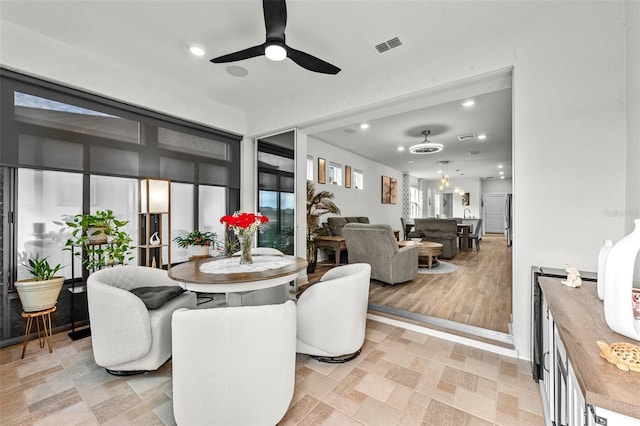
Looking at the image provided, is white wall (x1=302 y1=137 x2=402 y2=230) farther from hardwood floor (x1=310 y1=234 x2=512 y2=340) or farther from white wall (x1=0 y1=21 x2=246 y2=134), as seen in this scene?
white wall (x1=0 y1=21 x2=246 y2=134)

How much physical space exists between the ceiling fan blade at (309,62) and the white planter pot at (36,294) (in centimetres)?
279

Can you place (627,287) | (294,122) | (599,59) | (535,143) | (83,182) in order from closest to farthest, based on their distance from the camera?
(627,287) → (599,59) → (535,143) → (83,182) → (294,122)

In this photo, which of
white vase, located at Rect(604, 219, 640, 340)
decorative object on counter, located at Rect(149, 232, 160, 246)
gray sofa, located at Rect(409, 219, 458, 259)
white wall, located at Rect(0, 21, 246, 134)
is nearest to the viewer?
white vase, located at Rect(604, 219, 640, 340)

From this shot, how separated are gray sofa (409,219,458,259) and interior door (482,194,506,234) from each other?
769cm

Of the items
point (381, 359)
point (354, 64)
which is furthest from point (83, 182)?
point (381, 359)

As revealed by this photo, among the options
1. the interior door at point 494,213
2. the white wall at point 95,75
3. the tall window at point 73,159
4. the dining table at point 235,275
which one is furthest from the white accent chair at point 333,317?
the interior door at point 494,213

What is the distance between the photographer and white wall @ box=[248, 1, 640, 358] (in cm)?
192

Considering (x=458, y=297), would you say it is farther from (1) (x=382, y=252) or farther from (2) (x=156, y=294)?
(2) (x=156, y=294)

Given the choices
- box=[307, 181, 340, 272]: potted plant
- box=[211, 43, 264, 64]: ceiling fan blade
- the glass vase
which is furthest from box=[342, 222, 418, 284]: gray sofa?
box=[211, 43, 264, 64]: ceiling fan blade

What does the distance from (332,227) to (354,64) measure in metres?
3.66

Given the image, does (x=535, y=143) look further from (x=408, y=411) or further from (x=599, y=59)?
(x=408, y=411)

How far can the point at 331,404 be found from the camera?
1681mm

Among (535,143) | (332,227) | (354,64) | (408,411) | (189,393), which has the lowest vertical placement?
(408,411)

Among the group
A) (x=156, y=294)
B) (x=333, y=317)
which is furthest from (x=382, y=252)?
(x=156, y=294)
